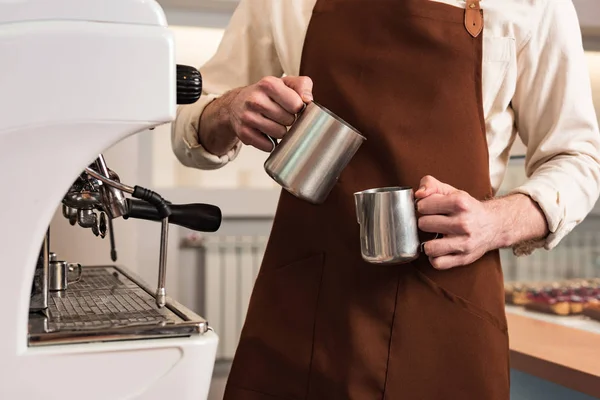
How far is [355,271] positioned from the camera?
0.99 meters

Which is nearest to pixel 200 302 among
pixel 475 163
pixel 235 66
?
pixel 235 66

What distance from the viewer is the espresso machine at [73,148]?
59 centimetres

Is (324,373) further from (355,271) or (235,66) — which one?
(235,66)

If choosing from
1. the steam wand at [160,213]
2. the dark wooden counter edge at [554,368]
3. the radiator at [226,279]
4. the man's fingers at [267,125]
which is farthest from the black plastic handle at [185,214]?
the radiator at [226,279]

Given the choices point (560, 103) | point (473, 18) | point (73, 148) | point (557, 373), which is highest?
point (473, 18)

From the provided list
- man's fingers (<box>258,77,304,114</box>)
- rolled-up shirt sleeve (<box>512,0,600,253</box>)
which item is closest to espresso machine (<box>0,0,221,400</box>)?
man's fingers (<box>258,77,304,114</box>)

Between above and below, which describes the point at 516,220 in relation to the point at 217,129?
below

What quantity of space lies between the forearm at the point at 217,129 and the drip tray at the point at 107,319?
25cm

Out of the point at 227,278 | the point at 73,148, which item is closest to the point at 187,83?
the point at 73,148

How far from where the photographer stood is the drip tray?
Answer: 0.63 metres

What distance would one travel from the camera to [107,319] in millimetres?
679

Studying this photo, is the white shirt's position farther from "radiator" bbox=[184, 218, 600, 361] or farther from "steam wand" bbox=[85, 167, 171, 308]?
"radiator" bbox=[184, 218, 600, 361]

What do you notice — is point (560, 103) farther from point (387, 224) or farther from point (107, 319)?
point (107, 319)

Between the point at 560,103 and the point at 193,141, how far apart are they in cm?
52
